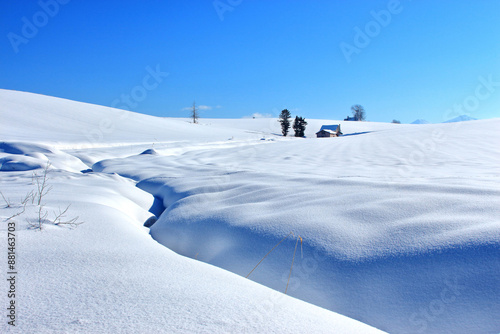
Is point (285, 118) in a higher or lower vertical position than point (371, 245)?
higher

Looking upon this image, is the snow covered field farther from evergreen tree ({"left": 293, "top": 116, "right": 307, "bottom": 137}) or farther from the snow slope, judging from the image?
evergreen tree ({"left": 293, "top": 116, "right": 307, "bottom": 137})

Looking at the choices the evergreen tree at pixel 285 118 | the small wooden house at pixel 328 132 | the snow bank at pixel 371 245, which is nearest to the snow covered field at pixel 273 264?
the snow bank at pixel 371 245

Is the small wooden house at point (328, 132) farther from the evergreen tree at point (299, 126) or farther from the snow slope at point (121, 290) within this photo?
the snow slope at point (121, 290)

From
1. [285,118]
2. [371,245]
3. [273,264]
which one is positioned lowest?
[273,264]

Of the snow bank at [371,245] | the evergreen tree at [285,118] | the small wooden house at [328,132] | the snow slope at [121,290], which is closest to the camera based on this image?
the snow slope at [121,290]

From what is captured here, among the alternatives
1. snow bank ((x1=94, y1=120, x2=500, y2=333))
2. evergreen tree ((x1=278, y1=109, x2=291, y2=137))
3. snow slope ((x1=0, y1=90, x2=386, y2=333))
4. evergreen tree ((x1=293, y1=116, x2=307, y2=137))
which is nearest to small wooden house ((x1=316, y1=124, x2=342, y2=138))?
evergreen tree ((x1=293, y1=116, x2=307, y2=137))

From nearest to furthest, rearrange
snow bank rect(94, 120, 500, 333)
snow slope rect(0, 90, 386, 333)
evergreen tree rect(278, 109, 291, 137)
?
snow slope rect(0, 90, 386, 333), snow bank rect(94, 120, 500, 333), evergreen tree rect(278, 109, 291, 137)

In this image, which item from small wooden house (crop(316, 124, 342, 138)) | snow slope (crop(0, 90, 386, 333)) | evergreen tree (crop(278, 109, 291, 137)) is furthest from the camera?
evergreen tree (crop(278, 109, 291, 137))

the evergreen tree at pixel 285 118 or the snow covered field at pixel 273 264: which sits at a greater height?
the evergreen tree at pixel 285 118

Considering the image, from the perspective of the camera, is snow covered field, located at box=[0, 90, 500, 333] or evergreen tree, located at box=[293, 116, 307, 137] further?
evergreen tree, located at box=[293, 116, 307, 137]

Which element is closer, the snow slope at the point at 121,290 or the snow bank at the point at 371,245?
the snow slope at the point at 121,290

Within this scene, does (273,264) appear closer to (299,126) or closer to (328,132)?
(328,132)

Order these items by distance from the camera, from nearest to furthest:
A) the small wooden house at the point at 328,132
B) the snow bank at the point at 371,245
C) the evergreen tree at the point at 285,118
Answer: the snow bank at the point at 371,245 < the small wooden house at the point at 328,132 < the evergreen tree at the point at 285,118

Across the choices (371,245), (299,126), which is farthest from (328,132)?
(371,245)
